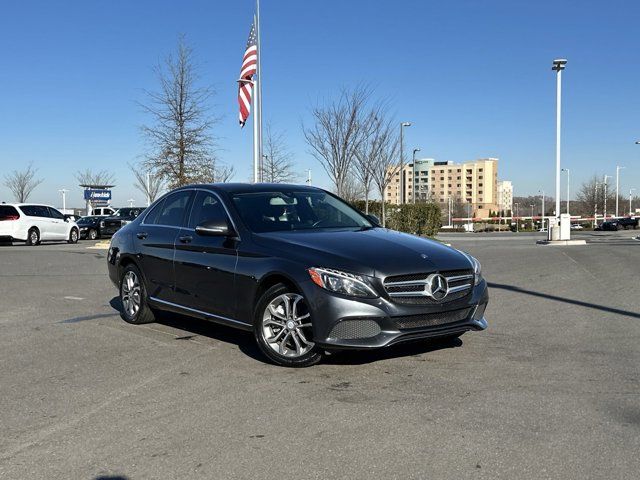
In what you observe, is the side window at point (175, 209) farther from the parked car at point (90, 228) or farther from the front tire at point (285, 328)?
the parked car at point (90, 228)

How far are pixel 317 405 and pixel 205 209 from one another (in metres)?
2.92

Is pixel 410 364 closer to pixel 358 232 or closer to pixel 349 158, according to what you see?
pixel 358 232

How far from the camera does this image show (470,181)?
6068 inches

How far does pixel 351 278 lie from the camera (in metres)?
5.11

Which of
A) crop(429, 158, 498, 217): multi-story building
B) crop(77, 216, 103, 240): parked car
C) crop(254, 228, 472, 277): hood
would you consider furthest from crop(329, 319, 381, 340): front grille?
crop(429, 158, 498, 217): multi-story building

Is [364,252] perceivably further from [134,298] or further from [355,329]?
[134,298]

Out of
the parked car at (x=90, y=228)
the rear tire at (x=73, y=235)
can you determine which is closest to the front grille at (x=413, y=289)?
the rear tire at (x=73, y=235)

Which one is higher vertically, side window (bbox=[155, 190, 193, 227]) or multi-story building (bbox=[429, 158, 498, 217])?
multi-story building (bbox=[429, 158, 498, 217])

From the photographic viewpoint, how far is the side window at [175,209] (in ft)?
23.2

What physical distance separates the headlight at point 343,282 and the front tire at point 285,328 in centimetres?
27

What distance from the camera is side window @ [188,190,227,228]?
6469 mm

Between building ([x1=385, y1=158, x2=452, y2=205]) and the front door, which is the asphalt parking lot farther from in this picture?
building ([x1=385, y1=158, x2=452, y2=205])

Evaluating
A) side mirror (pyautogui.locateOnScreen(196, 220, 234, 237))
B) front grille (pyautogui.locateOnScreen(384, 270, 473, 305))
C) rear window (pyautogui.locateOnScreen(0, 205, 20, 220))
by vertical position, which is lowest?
front grille (pyautogui.locateOnScreen(384, 270, 473, 305))

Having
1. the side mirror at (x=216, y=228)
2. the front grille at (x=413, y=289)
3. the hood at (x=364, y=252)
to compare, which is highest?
the side mirror at (x=216, y=228)
